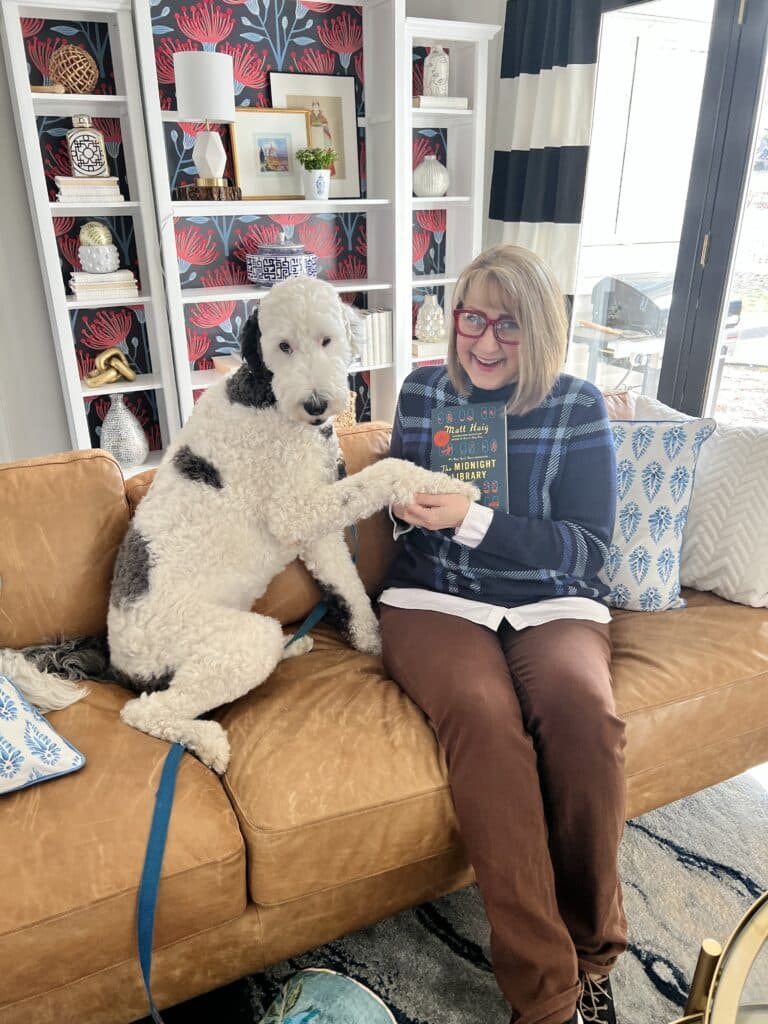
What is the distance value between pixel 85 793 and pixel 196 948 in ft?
1.07

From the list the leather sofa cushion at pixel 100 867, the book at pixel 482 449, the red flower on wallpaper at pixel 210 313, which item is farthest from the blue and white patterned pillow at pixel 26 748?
the red flower on wallpaper at pixel 210 313

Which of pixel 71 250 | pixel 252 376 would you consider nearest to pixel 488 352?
pixel 252 376

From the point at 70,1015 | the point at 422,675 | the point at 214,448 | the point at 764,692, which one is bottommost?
the point at 70,1015

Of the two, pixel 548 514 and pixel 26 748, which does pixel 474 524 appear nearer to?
pixel 548 514

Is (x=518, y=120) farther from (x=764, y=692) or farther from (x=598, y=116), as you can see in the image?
(x=764, y=692)

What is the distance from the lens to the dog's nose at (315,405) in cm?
144

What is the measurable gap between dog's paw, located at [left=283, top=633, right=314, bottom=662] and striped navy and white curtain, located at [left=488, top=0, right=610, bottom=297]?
2.28 metres

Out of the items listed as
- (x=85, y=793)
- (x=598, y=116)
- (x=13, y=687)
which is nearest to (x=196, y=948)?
(x=85, y=793)

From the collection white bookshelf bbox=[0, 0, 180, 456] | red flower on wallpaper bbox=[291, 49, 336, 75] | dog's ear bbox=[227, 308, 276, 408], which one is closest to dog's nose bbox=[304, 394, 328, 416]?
dog's ear bbox=[227, 308, 276, 408]

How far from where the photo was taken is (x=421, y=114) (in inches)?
138

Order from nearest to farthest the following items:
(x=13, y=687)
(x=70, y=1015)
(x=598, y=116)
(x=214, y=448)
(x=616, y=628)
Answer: (x=70, y=1015)
(x=13, y=687)
(x=214, y=448)
(x=616, y=628)
(x=598, y=116)

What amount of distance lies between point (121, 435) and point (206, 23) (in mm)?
1814

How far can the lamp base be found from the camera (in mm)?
3146

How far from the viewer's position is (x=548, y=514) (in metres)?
1.59
